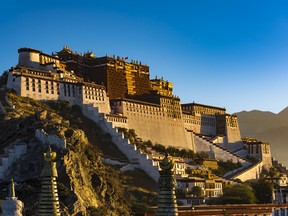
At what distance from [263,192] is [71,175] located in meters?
34.9

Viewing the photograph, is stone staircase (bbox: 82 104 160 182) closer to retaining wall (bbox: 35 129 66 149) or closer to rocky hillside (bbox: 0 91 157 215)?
rocky hillside (bbox: 0 91 157 215)

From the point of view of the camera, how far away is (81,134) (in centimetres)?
7456

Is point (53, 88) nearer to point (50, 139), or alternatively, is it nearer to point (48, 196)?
point (50, 139)

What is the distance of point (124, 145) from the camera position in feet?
304

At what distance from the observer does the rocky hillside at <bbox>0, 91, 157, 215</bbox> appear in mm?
63366

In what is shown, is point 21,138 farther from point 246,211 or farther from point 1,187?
point 246,211

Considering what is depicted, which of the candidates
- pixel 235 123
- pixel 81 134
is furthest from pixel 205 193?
pixel 235 123

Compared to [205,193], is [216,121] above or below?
above

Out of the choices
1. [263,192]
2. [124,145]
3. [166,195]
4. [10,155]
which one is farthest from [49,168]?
[263,192]

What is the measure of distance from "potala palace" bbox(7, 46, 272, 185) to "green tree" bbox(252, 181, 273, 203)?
11.9m

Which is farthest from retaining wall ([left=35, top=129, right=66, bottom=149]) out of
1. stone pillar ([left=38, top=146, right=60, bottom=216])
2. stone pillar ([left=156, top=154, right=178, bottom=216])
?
stone pillar ([left=156, top=154, right=178, bottom=216])

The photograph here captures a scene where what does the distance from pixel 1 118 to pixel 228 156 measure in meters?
49.2

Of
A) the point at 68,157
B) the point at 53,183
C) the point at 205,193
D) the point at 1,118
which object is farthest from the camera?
the point at 205,193

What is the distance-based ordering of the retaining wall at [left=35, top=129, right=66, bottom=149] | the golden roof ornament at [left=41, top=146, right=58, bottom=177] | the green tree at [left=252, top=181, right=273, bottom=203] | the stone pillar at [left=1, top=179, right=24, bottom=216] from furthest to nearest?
1. the green tree at [left=252, top=181, right=273, bottom=203]
2. the retaining wall at [left=35, top=129, right=66, bottom=149]
3. the stone pillar at [left=1, top=179, right=24, bottom=216]
4. the golden roof ornament at [left=41, top=146, right=58, bottom=177]
